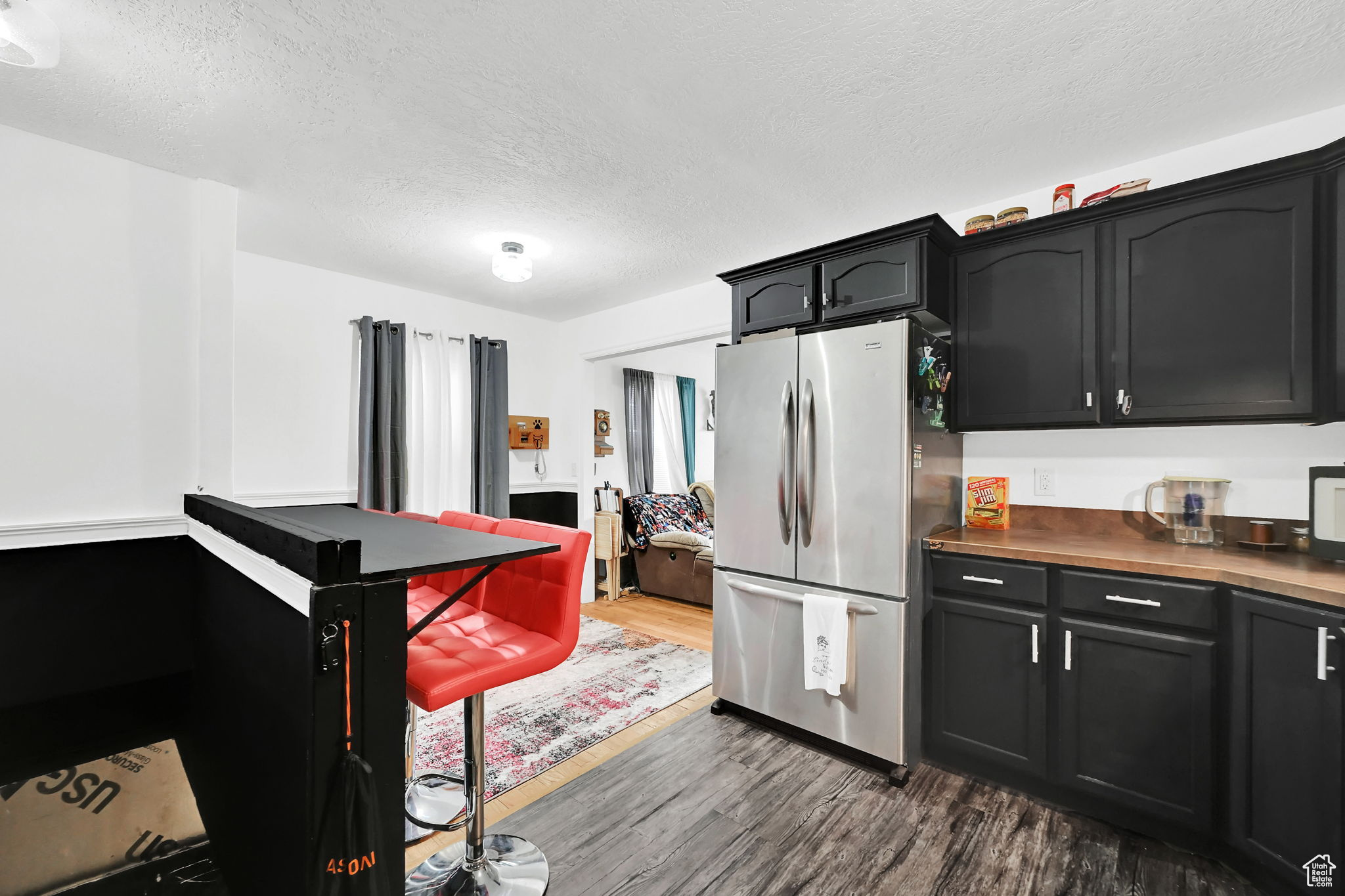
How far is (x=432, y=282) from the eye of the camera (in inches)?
154

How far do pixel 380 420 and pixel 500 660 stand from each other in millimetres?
2751

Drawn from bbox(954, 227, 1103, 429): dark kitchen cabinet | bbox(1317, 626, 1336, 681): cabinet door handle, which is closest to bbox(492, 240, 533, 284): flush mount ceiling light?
bbox(954, 227, 1103, 429): dark kitchen cabinet

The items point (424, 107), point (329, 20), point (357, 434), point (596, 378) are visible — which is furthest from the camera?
point (596, 378)

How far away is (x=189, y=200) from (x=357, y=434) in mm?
1576

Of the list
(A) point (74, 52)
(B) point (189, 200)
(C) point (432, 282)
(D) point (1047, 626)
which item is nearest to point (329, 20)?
(A) point (74, 52)

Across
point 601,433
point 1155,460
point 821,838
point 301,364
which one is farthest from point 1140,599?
point 301,364

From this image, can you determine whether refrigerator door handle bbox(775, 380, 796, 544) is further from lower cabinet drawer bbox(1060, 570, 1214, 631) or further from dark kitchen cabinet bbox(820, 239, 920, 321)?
lower cabinet drawer bbox(1060, 570, 1214, 631)

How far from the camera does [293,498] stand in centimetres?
351

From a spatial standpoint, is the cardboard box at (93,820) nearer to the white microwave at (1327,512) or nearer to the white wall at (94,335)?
the white wall at (94,335)

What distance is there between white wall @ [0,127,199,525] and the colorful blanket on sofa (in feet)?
10.9

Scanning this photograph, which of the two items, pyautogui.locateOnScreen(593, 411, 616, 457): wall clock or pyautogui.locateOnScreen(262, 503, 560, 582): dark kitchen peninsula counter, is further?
pyautogui.locateOnScreen(593, 411, 616, 457): wall clock

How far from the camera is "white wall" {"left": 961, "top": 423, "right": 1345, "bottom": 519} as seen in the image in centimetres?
201

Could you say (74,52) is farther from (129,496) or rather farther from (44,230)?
(129,496)

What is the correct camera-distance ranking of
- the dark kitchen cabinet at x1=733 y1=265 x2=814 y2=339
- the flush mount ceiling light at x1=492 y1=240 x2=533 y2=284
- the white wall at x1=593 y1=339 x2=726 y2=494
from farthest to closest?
1. the white wall at x1=593 y1=339 x2=726 y2=494
2. the flush mount ceiling light at x1=492 y1=240 x2=533 y2=284
3. the dark kitchen cabinet at x1=733 y1=265 x2=814 y2=339
